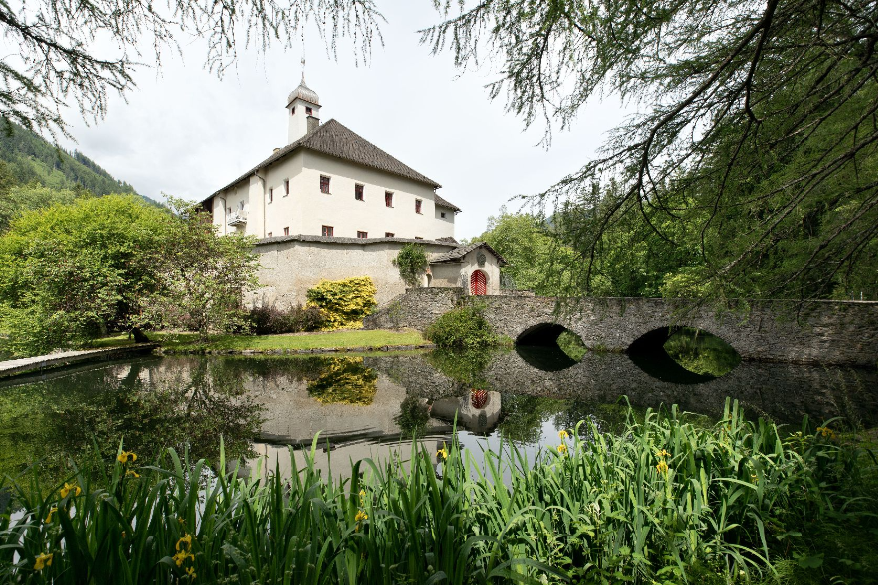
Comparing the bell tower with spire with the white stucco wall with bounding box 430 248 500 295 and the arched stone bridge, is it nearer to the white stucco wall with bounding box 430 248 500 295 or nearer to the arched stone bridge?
the white stucco wall with bounding box 430 248 500 295

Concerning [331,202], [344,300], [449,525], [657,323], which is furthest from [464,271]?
[449,525]

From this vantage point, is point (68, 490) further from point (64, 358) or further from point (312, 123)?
point (312, 123)

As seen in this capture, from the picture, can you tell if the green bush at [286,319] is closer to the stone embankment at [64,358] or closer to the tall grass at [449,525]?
the stone embankment at [64,358]

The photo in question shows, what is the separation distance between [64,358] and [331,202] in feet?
44.4

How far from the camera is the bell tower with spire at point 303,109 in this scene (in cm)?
2566

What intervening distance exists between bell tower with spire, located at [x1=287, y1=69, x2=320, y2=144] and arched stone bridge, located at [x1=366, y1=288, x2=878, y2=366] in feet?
45.3

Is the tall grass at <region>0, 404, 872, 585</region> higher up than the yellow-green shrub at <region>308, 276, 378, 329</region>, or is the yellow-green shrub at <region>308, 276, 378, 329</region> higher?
the yellow-green shrub at <region>308, 276, 378, 329</region>

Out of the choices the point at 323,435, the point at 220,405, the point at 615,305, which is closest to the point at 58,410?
the point at 220,405

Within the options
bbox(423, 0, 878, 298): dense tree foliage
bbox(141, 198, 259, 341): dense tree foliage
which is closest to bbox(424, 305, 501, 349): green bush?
bbox(141, 198, 259, 341): dense tree foliage

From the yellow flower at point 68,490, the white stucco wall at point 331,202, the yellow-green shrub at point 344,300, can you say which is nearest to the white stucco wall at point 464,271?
the yellow-green shrub at point 344,300

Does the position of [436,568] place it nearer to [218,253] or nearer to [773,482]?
[773,482]

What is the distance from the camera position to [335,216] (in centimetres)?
2248

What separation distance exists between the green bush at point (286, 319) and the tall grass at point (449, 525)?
16.0 m

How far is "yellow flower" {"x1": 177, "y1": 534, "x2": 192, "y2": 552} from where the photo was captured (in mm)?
1752
